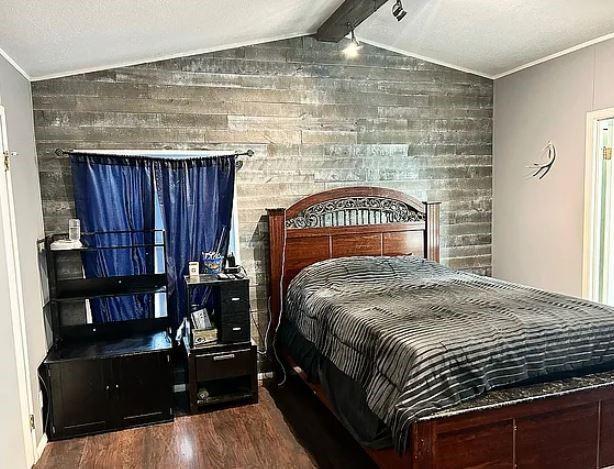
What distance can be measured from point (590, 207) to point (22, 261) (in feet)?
12.7

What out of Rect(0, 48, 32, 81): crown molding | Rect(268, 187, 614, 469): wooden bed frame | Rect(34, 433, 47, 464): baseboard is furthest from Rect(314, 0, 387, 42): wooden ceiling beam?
Rect(34, 433, 47, 464): baseboard

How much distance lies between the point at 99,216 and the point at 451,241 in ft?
9.97

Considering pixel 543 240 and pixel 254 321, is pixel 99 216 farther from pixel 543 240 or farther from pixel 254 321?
pixel 543 240

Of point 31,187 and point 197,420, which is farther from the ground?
point 31,187

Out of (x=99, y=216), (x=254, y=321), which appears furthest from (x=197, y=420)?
(x=99, y=216)

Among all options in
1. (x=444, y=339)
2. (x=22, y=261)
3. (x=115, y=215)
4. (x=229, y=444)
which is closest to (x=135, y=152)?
(x=115, y=215)

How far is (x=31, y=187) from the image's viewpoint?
3.18m

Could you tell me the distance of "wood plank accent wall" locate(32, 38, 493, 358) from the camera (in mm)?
3498

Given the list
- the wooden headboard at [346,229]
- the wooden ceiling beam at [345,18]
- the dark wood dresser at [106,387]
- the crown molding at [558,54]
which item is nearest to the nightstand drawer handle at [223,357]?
the dark wood dresser at [106,387]

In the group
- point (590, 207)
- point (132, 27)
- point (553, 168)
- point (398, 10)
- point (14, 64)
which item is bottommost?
point (590, 207)

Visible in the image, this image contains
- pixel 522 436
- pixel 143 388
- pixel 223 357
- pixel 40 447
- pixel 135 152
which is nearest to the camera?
pixel 522 436

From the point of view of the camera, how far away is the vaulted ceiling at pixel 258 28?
2.47m

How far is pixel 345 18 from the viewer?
3438mm

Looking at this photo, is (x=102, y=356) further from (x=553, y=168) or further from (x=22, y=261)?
(x=553, y=168)
